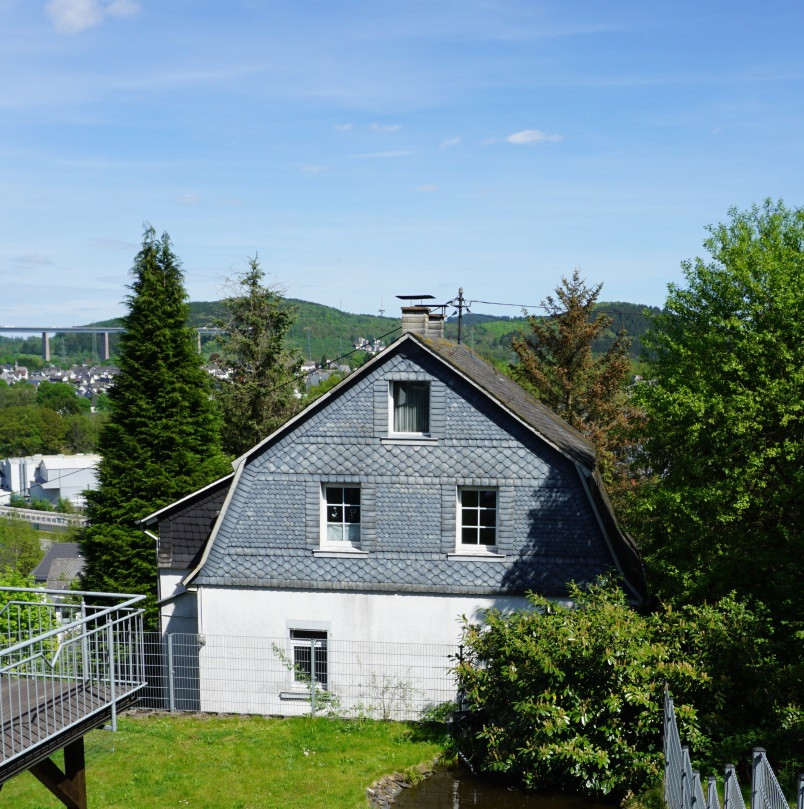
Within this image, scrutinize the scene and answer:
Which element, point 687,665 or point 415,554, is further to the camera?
point 415,554

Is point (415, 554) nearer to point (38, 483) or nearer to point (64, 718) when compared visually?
point (64, 718)

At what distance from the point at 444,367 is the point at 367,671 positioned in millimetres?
6287

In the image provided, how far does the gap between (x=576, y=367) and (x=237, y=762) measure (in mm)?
27370

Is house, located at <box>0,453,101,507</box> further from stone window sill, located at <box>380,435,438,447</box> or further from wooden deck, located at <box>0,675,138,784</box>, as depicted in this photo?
wooden deck, located at <box>0,675,138,784</box>

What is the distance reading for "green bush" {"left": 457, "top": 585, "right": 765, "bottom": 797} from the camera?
13.7m

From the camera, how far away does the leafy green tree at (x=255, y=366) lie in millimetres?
41000

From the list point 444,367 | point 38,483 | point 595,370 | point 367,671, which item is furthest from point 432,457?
point 38,483

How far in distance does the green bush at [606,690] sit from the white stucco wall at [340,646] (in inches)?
103

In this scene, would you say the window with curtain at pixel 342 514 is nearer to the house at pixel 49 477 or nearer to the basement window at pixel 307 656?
the basement window at pixel 307 656

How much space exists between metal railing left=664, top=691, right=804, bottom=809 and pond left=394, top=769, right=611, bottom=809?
1.83 metres

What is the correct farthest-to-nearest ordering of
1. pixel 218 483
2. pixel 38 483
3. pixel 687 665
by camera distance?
1. pixel 38 483
2. pixel 218 483
3. pixel 687 665

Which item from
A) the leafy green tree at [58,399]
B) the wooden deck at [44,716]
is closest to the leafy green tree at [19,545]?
the wooden deck at [44,716]

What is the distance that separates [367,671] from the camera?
58.0ft

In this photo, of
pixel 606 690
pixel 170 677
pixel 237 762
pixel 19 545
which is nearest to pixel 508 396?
pixel 606 690
